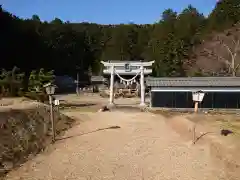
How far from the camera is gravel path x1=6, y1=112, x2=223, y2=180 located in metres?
11.2

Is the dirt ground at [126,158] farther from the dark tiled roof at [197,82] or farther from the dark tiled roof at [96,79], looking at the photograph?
the dark tiled roof at [96,79]

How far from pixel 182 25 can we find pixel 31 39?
97.1 feet

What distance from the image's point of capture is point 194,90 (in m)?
29.1

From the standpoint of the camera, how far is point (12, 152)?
41.5ft

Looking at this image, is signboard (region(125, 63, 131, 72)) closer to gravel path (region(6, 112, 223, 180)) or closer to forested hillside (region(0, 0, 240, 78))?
gravel path (region(6, 112, 223, 180))

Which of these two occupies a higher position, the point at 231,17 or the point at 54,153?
the point at 231,17

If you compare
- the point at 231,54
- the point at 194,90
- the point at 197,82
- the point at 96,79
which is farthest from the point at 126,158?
the point at 96,79

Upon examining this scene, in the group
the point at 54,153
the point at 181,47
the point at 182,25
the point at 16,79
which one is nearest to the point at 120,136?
the point at 54,153

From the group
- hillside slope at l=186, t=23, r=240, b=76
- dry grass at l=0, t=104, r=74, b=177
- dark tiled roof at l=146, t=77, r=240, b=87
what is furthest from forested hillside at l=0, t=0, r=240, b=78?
dry grass at l=0, t=104, r=74, b=177

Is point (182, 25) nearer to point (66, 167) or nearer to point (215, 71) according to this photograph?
point (215, 71)

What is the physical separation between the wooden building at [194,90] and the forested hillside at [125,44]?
25.7 m

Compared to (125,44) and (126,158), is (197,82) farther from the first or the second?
(125,44)

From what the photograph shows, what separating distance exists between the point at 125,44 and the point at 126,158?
76906mm

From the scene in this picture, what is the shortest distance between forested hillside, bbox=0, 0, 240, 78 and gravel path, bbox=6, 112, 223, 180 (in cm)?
3956
